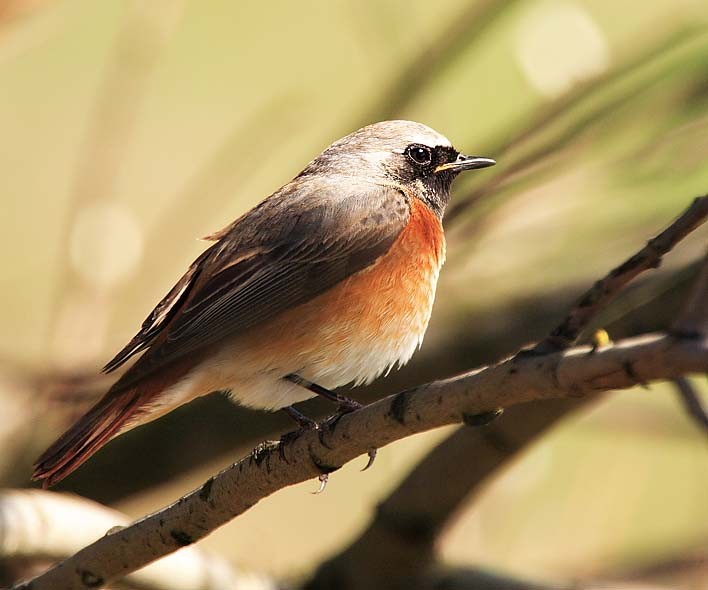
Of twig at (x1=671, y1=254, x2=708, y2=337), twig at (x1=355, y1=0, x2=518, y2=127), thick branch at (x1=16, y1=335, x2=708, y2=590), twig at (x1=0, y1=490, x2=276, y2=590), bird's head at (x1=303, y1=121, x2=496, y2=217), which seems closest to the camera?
twig at (x1=671, y1=254, x2=708, y2=337)

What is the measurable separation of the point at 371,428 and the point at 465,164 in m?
1.93

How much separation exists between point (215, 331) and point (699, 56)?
1.76 meters

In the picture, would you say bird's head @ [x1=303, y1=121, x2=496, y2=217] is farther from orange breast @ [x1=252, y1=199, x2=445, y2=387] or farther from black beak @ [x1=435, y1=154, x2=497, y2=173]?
orange breast @ [x1=252, y1=199, x2=445, y2=387]

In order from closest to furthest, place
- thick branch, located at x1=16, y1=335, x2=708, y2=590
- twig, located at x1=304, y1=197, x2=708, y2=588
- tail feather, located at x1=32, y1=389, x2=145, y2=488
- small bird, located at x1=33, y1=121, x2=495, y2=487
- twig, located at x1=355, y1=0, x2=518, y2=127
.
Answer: thick branch, located at x1=16, y1=335, x2=708, y2=590 < tail feather, located at x1=32, y1=389, x2=145, y2=488 < small bird, located at x1=33, y1=121, x2=495, y2=487 < twig, located at x1=304, y1=197, x2=708, y2=588 < twig, located at x1=355, y1=0, x2=518, y2=127

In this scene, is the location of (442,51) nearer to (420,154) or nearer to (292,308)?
(420,154)

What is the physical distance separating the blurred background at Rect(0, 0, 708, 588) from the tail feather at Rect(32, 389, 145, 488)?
2.89ft

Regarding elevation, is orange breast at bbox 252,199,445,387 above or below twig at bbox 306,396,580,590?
above

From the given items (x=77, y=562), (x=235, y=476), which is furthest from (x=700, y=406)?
(x=77, y=562)

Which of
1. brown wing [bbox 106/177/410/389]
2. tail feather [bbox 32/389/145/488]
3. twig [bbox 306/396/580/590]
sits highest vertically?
brown wing [bbox 106/177/410/389]

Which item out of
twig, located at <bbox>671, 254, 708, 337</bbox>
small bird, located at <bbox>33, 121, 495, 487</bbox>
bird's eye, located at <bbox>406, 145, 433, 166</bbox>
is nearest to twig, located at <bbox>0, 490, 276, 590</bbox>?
small bird, located at <bbox>33, 121, 495, 487</bbox>

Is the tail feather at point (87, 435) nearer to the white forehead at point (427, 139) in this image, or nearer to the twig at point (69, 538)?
the twig at point (69, 538)

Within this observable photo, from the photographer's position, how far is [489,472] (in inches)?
→ 153

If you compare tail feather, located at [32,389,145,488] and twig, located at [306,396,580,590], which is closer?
tail feather, located at [32,389,145,488]

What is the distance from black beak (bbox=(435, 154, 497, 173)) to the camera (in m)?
4.14
